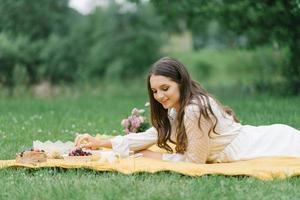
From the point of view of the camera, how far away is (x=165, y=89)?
18.7 ft

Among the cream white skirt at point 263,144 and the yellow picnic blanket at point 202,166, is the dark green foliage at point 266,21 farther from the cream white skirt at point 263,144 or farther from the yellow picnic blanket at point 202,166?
the yellow picnic blanket at point 202,166

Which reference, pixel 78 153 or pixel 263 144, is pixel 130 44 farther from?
pixel 78 153

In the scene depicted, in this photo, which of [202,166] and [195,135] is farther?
[195,135]

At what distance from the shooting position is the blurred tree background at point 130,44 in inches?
635

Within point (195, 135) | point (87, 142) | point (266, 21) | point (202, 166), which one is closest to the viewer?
point (202, 166)

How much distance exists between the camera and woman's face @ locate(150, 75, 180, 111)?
5.69 metres

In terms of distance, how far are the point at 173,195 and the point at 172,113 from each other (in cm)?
165

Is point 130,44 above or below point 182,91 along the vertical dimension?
above

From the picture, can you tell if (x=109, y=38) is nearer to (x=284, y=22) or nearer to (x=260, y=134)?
(x=284, y=22)

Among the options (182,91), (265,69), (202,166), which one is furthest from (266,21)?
(202,166)

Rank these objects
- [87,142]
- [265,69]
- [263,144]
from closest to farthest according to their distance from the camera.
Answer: [263,144] → [87,142] → [265,69]

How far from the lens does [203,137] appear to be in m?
5.59

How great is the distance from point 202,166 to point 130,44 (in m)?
19.4

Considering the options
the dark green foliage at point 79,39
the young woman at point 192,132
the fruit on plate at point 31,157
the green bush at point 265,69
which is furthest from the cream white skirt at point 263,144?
the dark green foliage at point 79,39
